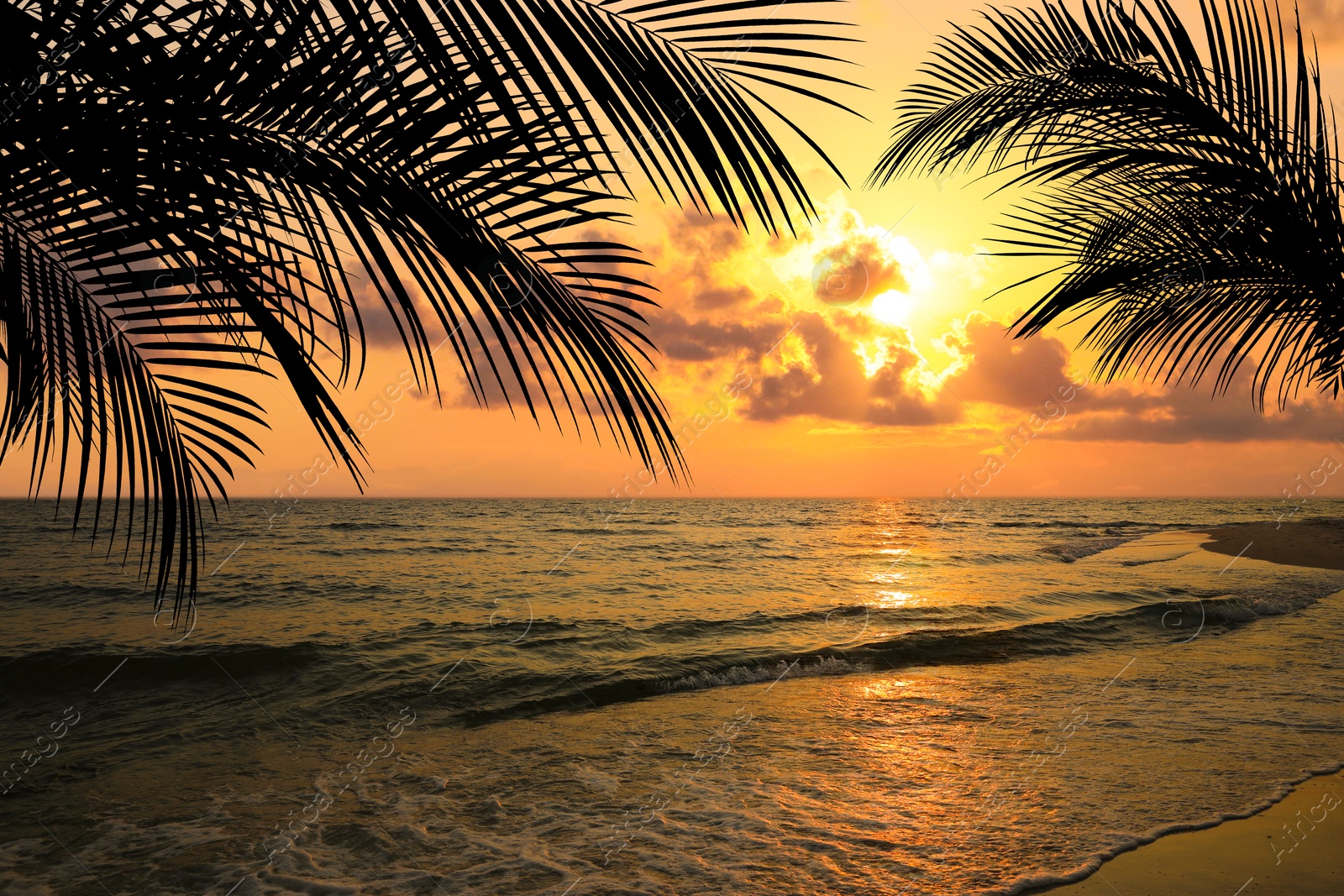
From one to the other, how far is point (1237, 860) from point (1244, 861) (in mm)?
30

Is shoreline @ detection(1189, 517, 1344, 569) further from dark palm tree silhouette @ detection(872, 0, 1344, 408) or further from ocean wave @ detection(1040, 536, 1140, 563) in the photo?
dark palm tree silhouette @ detection(872, 0, 1344, 408)

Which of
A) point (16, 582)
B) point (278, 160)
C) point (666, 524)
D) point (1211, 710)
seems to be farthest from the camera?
point (666, 524)

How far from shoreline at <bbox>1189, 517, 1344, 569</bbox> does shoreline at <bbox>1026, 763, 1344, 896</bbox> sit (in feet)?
64.3

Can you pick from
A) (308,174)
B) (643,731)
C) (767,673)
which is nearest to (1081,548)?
(767,673)

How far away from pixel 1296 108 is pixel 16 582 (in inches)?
896

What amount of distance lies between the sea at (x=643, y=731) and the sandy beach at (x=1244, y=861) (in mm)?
154

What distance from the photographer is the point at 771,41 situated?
1083 mm

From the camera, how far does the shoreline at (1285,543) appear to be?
21547 millimetres

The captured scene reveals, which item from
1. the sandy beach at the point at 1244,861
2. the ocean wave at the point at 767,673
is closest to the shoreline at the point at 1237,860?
the sandy beach at the point at 1244,861

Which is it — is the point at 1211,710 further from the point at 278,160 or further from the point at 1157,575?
the point at 1157,575

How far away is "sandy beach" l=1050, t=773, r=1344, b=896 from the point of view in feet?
12.9

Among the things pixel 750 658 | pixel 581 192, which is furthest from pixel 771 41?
pixel 750 658

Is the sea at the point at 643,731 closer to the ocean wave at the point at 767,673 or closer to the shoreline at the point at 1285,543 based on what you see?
the ocean wave at the point at 767,673

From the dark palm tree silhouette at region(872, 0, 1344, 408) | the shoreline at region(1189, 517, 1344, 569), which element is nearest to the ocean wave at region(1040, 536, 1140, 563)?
the shoreline at region(1189, 517, 1344, 569)
